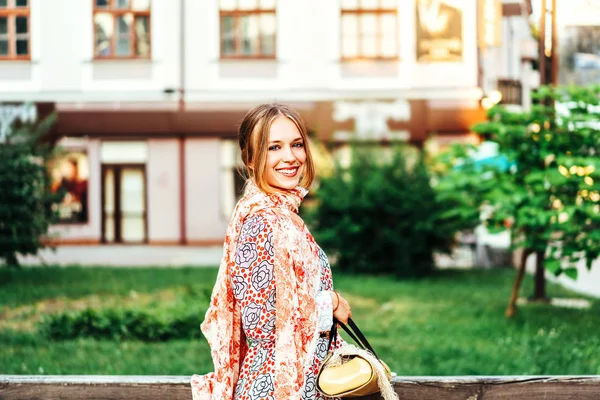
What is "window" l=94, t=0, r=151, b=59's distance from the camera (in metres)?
14.3

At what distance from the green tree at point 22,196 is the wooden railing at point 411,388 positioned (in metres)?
7.05

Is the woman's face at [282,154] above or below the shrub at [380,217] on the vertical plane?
above

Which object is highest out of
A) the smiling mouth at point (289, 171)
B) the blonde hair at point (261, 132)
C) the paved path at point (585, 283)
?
the blonde hair at point (261, 132)

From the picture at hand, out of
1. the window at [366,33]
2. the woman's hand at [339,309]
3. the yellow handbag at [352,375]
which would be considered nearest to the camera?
the yellow handbag at [352,375]

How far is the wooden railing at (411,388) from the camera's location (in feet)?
11.9

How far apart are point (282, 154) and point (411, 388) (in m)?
1.47

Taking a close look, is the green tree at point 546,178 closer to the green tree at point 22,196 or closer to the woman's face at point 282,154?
the woman's face at point 282,154

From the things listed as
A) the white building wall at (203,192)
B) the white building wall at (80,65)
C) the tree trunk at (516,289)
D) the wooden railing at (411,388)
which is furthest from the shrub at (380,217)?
the wooden railing at (411,388)

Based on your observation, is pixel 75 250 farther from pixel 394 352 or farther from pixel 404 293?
pixel 394 352

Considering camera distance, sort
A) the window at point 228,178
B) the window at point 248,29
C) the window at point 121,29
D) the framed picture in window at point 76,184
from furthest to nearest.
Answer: the window at point 228,178 → the window at point 248,29 → the framed picture in window at point 76,184 → the window at point 121,29

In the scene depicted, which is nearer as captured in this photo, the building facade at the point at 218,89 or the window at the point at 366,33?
the building facade at the point at 218,89

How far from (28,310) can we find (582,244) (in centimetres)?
554

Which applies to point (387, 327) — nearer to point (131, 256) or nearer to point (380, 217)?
point (380, 217)

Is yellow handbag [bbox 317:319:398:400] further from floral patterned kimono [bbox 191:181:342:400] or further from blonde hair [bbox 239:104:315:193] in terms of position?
blonde hair [bbox 239:104:315:193]
